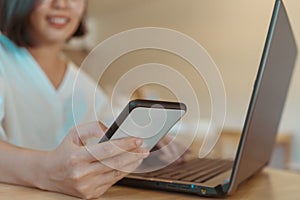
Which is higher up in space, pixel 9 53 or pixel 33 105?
pixel 9 53

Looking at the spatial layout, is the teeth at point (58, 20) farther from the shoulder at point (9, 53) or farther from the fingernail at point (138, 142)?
the fingernail at point (138, 142)

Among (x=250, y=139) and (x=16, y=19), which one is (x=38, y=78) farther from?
(x=250, y=139)

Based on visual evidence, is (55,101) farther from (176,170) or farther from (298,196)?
(298,196)

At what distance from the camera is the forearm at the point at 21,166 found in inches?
18.5

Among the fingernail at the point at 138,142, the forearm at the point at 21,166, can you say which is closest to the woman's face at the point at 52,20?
the forearm at the point at 21,166

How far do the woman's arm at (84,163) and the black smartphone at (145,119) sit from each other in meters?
0.02

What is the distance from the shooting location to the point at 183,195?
19.7 inches

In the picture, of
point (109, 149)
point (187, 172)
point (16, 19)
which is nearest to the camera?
point (109, 149)

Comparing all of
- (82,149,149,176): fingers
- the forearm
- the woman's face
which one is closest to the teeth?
the woman's face

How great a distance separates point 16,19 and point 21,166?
1.32ft

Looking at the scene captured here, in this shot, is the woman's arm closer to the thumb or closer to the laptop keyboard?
the thumb

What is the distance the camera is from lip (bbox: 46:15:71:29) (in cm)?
82

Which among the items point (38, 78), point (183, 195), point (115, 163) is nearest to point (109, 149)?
point (115, 163)

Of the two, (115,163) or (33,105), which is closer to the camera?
(115,163)
